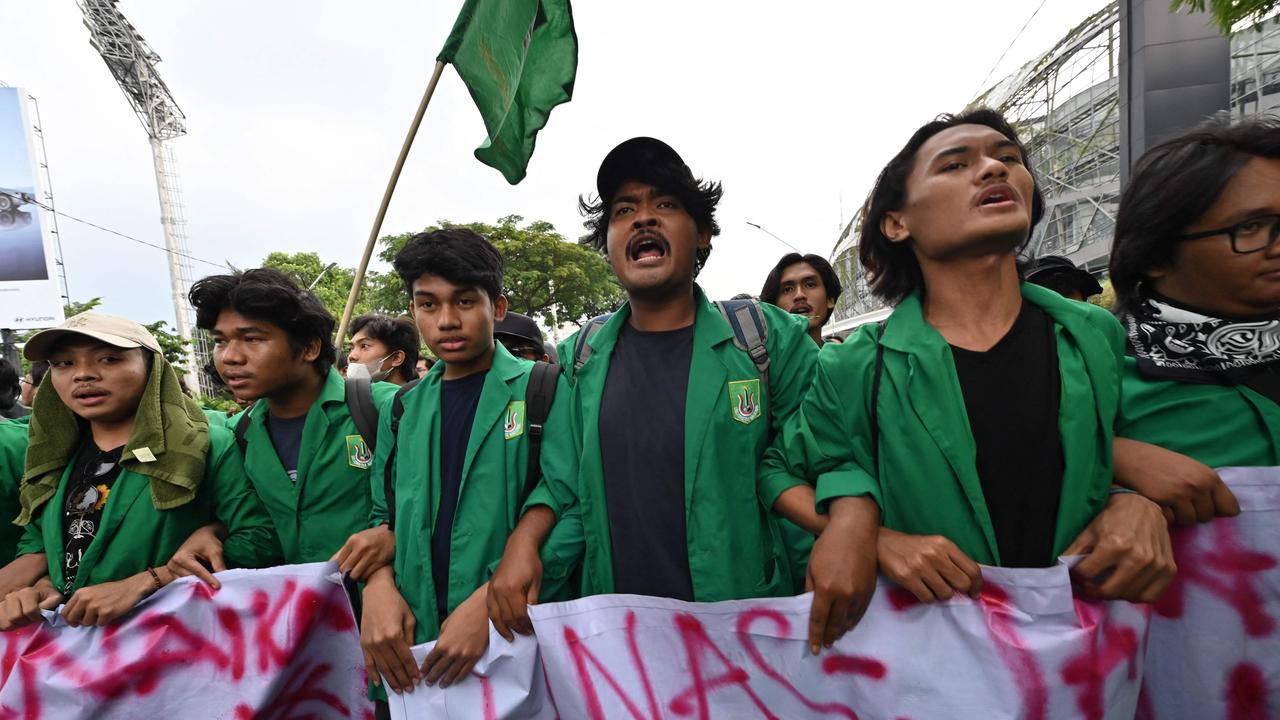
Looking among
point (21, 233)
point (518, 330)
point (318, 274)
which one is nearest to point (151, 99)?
point (318, 274)

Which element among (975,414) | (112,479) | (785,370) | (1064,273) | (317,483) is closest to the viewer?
(975,414)

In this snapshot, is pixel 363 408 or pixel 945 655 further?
pixel 363 408

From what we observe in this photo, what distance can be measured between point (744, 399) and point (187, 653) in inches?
73.5

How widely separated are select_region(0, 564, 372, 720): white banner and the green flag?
1906 mm

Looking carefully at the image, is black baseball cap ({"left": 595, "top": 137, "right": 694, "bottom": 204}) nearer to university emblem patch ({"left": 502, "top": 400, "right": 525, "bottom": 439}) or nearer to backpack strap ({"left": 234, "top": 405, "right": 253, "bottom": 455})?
university emblem patch ({"left": 502, "top": 400, "right": 525, "bottom": 439})

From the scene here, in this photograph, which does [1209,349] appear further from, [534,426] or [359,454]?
[359,454]

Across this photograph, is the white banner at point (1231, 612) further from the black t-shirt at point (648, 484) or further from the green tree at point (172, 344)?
the green tree at point (172, 344)

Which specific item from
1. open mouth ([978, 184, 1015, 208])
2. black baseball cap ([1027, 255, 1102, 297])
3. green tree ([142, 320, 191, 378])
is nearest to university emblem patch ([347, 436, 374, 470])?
open mouth ([978, 184, 1015, 208])

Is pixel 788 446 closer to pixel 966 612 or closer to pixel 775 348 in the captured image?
pixel 775 348

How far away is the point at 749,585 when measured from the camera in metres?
1.75

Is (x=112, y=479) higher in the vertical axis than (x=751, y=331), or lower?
lower

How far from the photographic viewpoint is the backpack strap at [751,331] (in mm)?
1842

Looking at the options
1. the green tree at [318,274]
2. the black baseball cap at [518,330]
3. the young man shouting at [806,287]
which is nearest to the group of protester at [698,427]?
the black baseball cap at [518,330]

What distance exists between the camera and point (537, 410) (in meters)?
1.98
